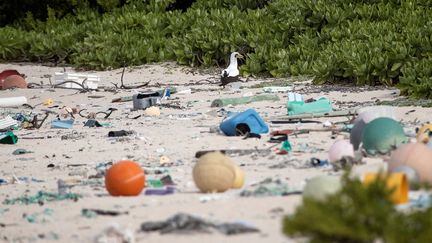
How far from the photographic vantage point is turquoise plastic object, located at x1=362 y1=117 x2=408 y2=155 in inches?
276

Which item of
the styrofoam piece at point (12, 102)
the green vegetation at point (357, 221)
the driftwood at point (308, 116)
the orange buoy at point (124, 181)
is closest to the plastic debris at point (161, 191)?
the orange buoy at point (124, 181)

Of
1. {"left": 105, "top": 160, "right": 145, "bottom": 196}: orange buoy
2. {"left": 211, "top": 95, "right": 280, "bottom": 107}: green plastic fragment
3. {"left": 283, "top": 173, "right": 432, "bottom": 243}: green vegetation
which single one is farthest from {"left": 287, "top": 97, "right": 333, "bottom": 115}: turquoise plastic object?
{"left": 283, "top": 173, "right": 432, "bottom": 243}: green vegetation

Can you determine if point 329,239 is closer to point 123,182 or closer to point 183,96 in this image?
point 123,182

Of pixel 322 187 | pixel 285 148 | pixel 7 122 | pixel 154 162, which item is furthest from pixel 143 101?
pixel 322 187

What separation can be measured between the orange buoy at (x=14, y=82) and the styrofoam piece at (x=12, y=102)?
1898mm

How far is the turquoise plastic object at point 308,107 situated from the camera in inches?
394

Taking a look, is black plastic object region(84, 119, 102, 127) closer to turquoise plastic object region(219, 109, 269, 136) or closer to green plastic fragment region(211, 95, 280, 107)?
green plastic fragment region(211, 95, 280, 107)

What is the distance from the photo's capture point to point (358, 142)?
290 inches

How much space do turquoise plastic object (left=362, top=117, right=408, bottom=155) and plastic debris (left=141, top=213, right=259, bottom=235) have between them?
218cm

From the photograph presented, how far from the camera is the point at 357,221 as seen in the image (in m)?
4.04

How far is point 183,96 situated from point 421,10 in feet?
11.8

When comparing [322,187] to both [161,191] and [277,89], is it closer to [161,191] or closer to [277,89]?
[161,191]

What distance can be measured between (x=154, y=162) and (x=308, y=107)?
254 centimetres

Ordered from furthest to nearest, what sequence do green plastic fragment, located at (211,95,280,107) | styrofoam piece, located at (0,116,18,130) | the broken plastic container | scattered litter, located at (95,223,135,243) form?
the broken plastic container, green plastic fragment, located at (211,95,280,107), styrofoam piece, located at (0,116,18,130), scattered litter, located at (95,223,135,243)
